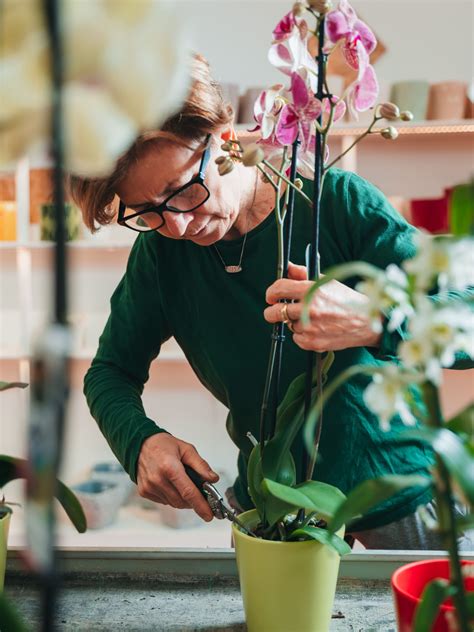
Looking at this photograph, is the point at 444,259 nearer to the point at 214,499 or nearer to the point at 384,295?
the point at 384,295

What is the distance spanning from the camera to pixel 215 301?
4.18 feet

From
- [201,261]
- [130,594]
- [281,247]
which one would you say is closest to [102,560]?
[130,594]

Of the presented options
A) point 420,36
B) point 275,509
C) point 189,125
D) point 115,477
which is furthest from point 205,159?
point 115,477

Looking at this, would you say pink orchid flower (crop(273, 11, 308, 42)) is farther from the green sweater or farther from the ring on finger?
the green sweater

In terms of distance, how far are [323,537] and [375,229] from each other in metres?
0.59

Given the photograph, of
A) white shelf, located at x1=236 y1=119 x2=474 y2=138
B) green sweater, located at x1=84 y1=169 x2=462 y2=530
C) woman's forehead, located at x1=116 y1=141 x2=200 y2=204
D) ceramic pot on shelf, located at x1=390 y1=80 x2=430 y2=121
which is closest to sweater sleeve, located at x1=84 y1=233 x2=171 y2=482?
green sweater, located at x1=84 y1=169 x2=462 y2=530

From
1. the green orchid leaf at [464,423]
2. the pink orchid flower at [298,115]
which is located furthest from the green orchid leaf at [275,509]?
the pink orchid flower at [298,115]

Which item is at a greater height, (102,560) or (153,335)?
(153,335)

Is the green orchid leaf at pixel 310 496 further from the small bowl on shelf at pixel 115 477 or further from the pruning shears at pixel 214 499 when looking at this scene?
the small bowl on shelf at pixel 115 477

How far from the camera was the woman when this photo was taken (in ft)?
3.24

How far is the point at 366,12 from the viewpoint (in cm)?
308

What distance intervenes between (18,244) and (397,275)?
2891mm

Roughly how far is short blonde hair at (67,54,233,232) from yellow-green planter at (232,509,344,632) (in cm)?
54

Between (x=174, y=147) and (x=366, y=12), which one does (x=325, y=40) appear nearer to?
(x=174, y=147)
